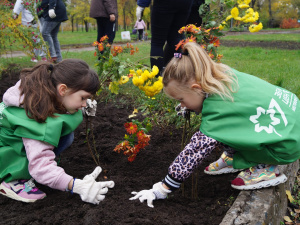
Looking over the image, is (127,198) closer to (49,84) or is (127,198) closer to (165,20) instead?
(49,84)

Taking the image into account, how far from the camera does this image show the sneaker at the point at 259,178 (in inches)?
70.1

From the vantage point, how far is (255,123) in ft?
5.44

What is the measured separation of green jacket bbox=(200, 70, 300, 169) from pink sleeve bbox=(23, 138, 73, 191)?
88 cm

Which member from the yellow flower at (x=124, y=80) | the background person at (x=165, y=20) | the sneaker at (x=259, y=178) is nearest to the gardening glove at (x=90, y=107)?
the yellow flower at (x=124, y=80)

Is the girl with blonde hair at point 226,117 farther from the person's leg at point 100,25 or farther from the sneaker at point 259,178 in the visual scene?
the person's leg at point 100,25

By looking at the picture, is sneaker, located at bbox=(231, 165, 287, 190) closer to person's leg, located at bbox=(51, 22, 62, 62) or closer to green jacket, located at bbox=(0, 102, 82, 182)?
green jacket, located at bbox=(0, 102, 82, 182)

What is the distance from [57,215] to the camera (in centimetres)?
165

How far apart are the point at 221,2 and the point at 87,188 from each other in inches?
53.4

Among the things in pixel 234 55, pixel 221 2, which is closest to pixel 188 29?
pixel 221 2

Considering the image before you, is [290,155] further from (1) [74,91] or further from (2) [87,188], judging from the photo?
(1) [74,91]

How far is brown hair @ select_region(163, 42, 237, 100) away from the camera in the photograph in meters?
1.62

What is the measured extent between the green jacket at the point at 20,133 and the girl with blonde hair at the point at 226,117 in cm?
64

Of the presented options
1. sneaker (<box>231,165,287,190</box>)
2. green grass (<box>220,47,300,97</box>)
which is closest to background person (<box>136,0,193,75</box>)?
green grass (<box>220,47,300,97</box>)

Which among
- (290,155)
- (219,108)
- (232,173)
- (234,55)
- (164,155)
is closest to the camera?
(219,108)
